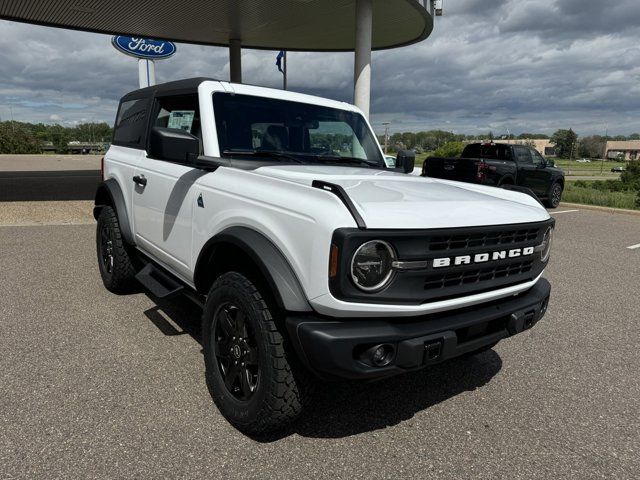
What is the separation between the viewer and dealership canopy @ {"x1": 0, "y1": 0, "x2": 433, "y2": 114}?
44.8 ft

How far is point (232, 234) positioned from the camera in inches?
96.0

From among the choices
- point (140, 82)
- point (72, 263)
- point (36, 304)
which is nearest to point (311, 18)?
point (140, 82)

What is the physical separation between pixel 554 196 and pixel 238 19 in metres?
11.7

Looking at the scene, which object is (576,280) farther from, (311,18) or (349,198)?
(311,18)

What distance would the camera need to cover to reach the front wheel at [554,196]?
13688 millimetres

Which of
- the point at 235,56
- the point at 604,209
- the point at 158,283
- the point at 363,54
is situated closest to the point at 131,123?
the point at 158,283

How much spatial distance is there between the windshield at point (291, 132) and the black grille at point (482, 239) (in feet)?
4.74

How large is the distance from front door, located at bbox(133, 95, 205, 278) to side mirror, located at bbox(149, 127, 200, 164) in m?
0.21

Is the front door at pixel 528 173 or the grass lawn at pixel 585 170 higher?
the front door at pixel 528 173

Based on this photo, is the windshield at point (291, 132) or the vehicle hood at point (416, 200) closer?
the vehicle hood at point (416, 200)

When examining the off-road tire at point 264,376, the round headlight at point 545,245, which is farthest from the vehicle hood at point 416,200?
the off-road tire at point 264,376

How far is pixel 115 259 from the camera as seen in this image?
4398mm

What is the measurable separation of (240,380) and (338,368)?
2.57ft

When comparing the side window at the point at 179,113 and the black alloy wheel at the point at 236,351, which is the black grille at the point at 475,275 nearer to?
the black alloy wheel at the point at 236,351
